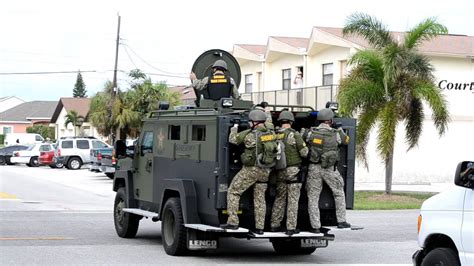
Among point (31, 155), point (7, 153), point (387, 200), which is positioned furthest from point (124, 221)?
point (7, 153)

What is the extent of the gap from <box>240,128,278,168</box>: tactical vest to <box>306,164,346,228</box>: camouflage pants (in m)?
0.78

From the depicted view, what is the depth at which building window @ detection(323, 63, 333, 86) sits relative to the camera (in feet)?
127

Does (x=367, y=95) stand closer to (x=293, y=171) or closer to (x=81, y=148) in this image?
(x=293, y=171)

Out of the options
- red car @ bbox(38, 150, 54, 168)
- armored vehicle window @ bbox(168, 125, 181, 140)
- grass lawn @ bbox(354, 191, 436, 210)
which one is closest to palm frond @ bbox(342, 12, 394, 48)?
grass lawn @ bbox(354, 191, 436, 210)

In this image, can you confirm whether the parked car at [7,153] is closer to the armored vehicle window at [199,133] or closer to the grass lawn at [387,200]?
the grass lawn at [387,200]

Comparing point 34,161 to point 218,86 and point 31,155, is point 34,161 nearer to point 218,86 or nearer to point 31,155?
point 31,155

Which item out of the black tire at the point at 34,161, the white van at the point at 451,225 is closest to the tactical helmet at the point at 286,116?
the white van at the point at 451,225

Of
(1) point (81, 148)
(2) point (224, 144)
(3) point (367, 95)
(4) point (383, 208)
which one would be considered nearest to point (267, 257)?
(2) point (224, 144)

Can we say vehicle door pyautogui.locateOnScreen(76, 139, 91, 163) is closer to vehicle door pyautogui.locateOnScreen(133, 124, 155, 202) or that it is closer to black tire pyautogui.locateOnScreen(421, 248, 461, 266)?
vehicle door pyautogui.locateOnScreen(133, 124, 155, 202)

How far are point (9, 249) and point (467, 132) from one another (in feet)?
88.3

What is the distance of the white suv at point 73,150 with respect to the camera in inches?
1772

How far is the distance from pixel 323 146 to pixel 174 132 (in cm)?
249

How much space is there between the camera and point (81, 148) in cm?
4512

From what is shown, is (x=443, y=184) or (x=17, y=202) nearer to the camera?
(x=17, y=202)
